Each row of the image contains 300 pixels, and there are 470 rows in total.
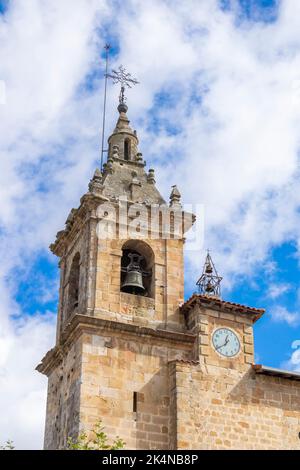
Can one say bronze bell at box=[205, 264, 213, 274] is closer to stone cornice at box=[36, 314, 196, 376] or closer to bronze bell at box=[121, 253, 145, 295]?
bronze bell at box=[121, 253, 145, 295]

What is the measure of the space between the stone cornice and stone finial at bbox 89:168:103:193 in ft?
13.6

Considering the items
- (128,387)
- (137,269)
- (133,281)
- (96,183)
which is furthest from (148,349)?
(96,183)

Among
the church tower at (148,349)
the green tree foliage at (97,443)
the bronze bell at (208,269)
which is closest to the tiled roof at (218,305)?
the church tower at (148,349)

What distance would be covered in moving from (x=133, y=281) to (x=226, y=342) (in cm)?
316

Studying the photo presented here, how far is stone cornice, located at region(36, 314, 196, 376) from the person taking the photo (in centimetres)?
2197

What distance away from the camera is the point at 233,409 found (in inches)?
873

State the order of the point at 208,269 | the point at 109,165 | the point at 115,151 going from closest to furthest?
1. the point at 208,269
2. the point at 109,165
3. the point at 115,151

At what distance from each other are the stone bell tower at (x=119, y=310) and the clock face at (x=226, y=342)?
2.43 ft

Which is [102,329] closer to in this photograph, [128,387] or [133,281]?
[128,387]
